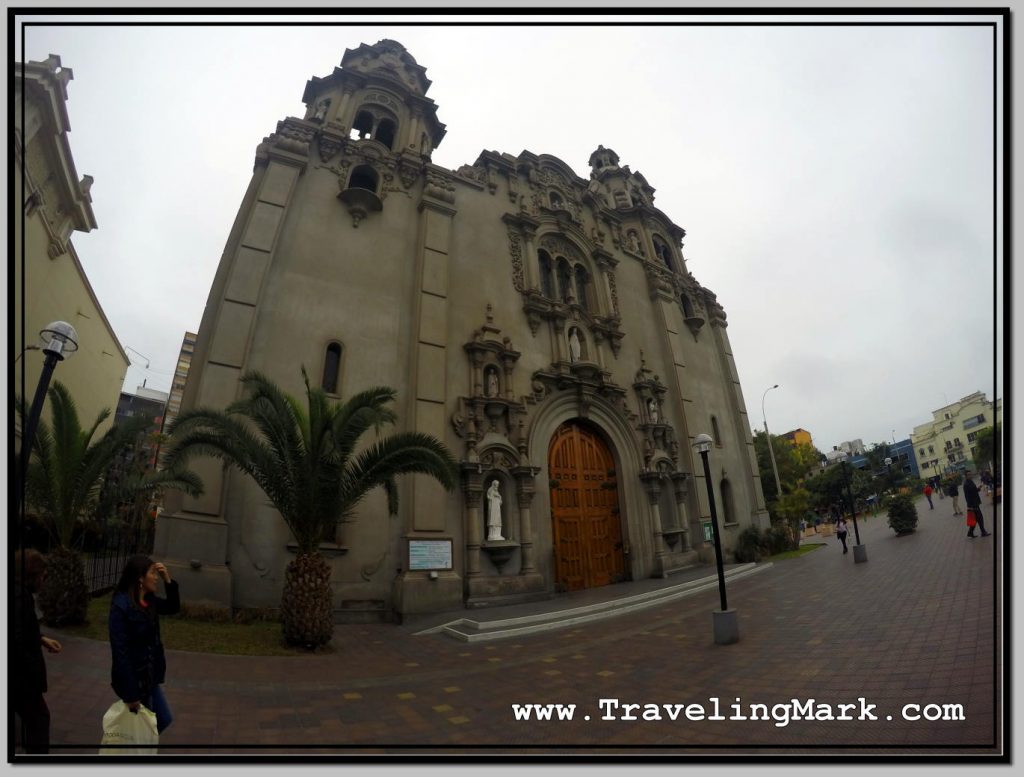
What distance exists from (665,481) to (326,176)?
15560 millimetres

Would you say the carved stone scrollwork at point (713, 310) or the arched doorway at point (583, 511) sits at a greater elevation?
the carved stone scrollwork at point (713, 310)

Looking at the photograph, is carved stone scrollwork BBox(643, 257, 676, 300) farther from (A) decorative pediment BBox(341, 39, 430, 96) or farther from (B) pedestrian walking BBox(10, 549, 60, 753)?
(B) pedestrian walking BBox(10, 549, 60, 753)

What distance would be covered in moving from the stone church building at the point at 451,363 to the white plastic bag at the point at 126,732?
742 centimetres

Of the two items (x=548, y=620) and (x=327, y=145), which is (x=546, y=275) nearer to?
(x=327, y=145)

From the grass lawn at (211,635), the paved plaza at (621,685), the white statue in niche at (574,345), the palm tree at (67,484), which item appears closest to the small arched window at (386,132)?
the white statue in niche at (574,345)

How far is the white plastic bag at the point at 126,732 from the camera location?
258 centimetres

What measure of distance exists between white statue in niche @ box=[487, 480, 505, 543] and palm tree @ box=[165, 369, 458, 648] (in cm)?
449

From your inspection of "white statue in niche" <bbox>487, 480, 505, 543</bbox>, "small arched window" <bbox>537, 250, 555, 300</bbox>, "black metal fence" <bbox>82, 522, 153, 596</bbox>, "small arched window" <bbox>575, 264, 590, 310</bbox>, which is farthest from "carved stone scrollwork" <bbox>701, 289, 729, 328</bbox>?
"black metal fence" <bbox>82, 522, 153, 596</bbox>

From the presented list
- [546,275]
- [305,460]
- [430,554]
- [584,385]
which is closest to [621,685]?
[305,460]

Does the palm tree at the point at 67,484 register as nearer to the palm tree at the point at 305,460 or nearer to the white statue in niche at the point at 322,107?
the palm tree at the point at 305,460

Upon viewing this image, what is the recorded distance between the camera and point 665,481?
1716 centimetres

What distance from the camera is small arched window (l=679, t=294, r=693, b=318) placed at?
24047mm

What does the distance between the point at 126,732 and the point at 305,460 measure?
18.0 ft

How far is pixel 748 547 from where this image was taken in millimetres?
18266
